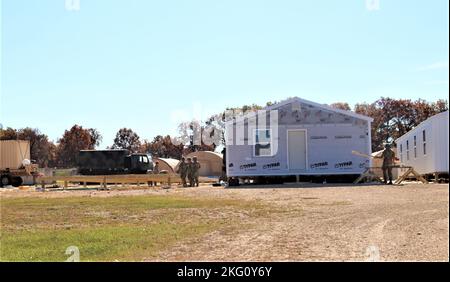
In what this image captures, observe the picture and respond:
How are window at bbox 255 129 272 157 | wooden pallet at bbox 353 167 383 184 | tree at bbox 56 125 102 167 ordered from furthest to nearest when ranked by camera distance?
tree at bbox 56 125 102 167, window at bbox 255 129 272 157, wooden pallet at bbox 353 167 383 184

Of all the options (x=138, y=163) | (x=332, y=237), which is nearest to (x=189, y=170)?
(x=138, y=163)

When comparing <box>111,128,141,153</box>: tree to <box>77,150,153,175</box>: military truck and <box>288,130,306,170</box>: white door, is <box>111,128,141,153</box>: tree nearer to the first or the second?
<box>77,150,153,175</box>: military truck

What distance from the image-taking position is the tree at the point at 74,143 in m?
55.0

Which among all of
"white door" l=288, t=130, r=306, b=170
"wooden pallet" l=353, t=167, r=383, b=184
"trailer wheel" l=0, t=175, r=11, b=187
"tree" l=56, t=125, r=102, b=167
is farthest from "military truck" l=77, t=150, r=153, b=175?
"wooden pallet" l=353, t=167, r=383, b=184

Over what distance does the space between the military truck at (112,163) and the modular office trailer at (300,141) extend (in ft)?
39.1

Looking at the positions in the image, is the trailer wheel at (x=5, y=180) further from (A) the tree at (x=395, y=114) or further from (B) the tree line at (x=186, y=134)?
(A) the tree at (x=395, y=114)

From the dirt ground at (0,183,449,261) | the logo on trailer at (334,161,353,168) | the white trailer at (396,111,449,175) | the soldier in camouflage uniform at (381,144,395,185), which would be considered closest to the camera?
the dirt ground at (0,183,449,261)

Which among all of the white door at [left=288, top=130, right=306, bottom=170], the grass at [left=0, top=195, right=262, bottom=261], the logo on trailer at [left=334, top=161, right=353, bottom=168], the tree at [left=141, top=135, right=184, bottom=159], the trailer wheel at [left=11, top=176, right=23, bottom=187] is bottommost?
the grass at [left=0, top=195, right=262, bottom=261]

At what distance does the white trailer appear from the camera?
22789 mm

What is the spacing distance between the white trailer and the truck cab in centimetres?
1687

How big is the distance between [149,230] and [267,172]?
19211 millimetres

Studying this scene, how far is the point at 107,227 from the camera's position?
953cm

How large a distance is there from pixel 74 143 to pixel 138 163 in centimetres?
2204
